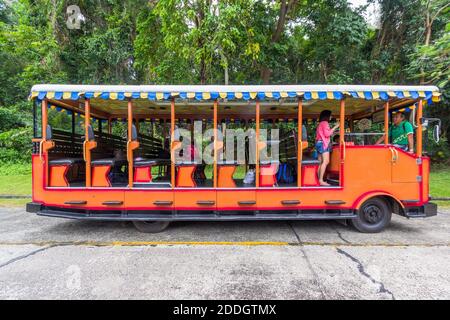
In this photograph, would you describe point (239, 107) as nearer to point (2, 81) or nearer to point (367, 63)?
point (367, 63)

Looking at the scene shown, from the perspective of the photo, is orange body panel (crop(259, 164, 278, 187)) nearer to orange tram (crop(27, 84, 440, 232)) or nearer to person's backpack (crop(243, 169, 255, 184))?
orange tram (crop(27, 84, 440, 232))

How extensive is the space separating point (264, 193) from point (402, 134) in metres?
3.06

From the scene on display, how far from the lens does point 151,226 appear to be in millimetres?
5152

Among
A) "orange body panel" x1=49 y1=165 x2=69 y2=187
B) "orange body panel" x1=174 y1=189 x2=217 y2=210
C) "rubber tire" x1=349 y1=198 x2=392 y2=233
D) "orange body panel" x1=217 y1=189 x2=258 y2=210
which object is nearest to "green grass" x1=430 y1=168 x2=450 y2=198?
"rubber tire" x1=349 y1=198 x2=392 y2=233

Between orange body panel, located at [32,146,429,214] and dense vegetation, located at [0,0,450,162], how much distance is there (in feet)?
17.6

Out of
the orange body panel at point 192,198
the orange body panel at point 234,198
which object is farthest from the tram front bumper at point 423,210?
the orange body panel at point 192,198

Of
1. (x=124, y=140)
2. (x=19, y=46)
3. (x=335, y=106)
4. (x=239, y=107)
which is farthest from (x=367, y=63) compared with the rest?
(x=19, y=46)

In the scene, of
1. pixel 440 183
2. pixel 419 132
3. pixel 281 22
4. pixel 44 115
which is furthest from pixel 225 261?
pixel 281 22

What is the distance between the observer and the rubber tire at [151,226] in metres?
5.14

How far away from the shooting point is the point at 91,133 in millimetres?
5012

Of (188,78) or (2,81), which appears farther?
(2,81)

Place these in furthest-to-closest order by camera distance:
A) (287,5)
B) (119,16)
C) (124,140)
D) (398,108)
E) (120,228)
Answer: (119,16), (287,5), (124,140), (398,108), (120,228)

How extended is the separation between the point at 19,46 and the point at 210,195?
1486cm

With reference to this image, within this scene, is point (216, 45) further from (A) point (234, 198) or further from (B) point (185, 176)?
(A) point (234, 198)
